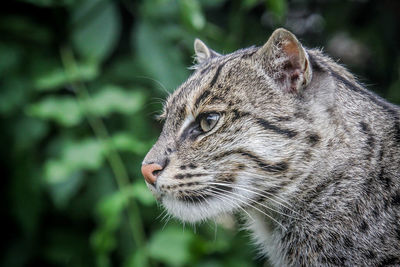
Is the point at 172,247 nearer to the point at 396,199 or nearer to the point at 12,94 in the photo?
the point at 396,199

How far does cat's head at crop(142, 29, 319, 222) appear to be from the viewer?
10.9 ft

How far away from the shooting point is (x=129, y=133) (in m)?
5.28

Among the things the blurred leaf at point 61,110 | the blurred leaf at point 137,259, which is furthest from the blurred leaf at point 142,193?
the blurred leaf at point 61,110

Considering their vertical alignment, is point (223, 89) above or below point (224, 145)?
above

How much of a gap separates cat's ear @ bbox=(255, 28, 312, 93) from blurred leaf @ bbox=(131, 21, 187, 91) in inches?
57.2

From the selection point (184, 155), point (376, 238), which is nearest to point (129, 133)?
point (184, 155)

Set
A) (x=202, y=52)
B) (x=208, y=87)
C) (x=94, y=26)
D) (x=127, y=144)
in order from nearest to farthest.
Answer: (x=208, y=87) < (x=202, y=52) < (x=127, y=144) < (x=94, y=26)

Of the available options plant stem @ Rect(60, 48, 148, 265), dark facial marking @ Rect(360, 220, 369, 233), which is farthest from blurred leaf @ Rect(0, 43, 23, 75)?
dark facial marking @ Rect(360, 220, 369, 233)

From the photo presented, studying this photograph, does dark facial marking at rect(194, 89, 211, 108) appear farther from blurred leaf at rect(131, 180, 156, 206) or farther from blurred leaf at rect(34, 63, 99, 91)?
blurred leaf at rect(34, 63, 99, 91)

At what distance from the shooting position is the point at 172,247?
4664 mm

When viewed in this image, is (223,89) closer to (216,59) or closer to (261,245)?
(216,59)

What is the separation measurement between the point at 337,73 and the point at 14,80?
3.10 m

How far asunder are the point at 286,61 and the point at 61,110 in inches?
84.0

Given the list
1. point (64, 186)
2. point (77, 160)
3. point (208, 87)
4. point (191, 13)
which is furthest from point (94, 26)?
point (208, 87)
